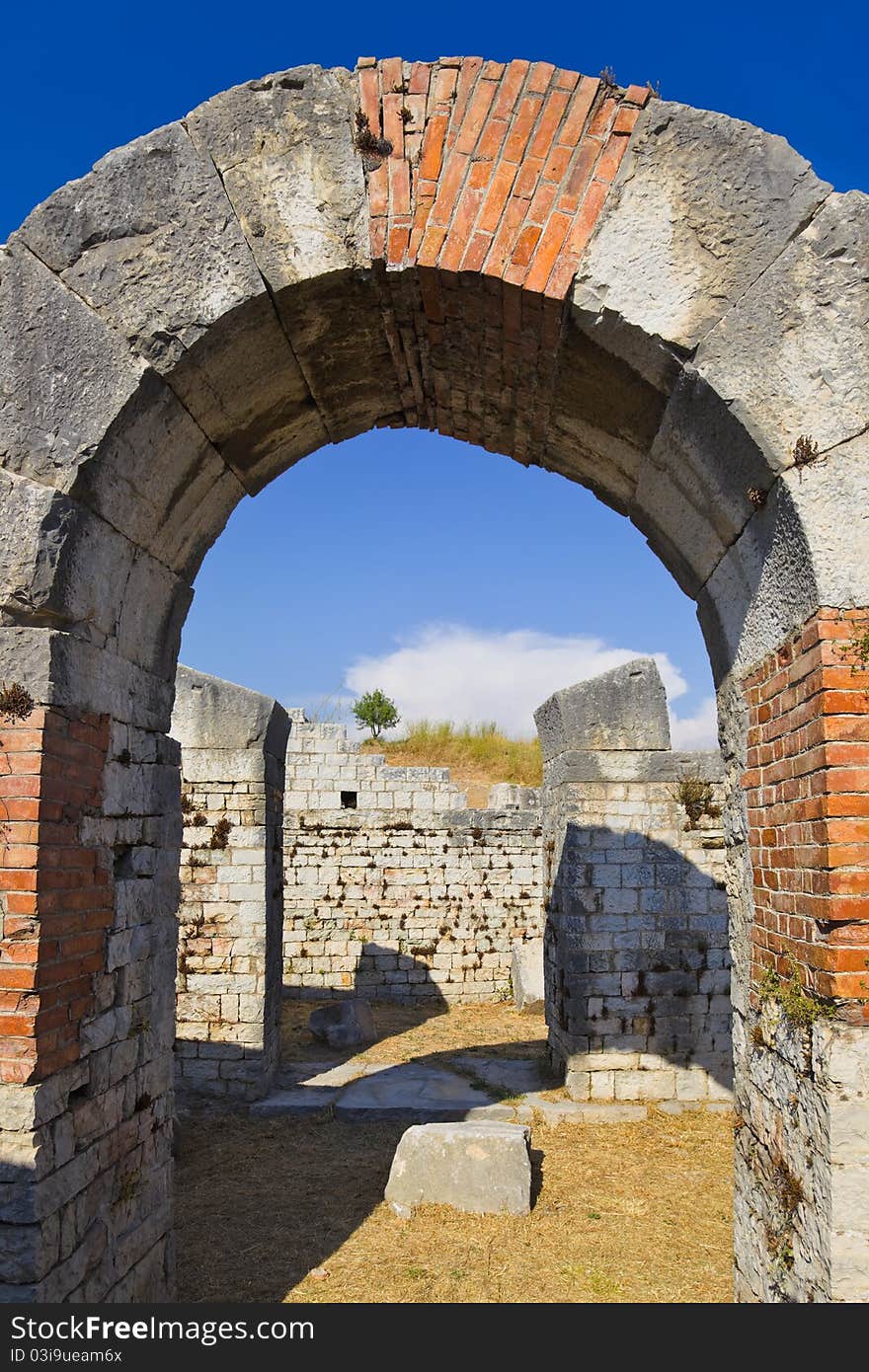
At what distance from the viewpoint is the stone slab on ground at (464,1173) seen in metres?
6.22

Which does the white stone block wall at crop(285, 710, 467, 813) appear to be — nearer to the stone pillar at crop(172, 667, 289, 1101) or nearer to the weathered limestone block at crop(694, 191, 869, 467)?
the stone pillar at crop(172, 667, 289, 1101)

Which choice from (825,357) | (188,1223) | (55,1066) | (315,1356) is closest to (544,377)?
(825,357)

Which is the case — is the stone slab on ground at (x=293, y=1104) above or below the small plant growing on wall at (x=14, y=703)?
below

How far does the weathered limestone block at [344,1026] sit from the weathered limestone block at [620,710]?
4301mm

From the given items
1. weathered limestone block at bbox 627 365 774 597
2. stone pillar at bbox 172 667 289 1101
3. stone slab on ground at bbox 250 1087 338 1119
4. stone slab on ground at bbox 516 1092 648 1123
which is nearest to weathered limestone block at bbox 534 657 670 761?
stone pillar at bbox 172 667 289 1101

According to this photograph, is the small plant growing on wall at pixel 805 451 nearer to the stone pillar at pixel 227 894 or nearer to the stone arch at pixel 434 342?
the stone arch at pixel 434 342

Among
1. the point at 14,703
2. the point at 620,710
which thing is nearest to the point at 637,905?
the point at 620,710

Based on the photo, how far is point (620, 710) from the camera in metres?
9.32

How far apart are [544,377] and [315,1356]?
3913 mm

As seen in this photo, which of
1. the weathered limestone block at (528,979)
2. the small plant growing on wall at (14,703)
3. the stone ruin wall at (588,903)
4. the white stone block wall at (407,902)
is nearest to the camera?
the small plant growing on wall at (14,703)

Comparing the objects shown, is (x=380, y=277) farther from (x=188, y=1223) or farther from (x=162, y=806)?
(x=188, y=1223)

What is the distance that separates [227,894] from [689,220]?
23.9ft

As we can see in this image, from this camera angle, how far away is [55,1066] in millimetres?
3381

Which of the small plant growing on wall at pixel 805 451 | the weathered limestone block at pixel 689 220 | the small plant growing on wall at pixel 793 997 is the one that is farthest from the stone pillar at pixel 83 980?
the small plant growing on wall at pixel 805 451
